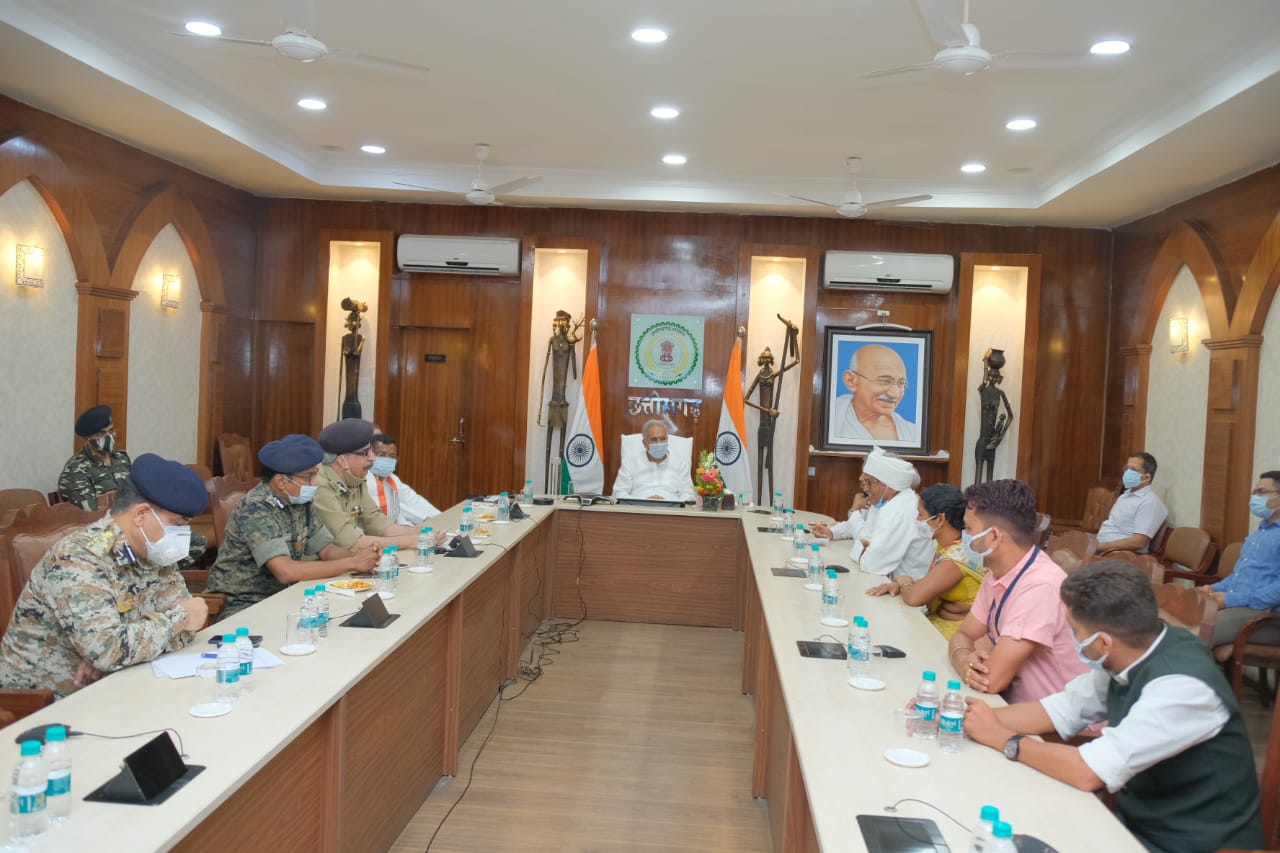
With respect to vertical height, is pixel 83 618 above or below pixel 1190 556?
above

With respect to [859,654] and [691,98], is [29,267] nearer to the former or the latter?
[691,98]

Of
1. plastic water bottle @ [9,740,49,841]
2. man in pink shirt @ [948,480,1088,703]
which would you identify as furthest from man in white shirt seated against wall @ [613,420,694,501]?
plastic water bottle @ [9,740,49,841]

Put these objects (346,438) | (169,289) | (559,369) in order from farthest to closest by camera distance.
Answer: (559,369) < (169,289) < (346,438)

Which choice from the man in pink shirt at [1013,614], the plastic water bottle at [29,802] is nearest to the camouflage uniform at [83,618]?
the plastic water bottle at [29,802]

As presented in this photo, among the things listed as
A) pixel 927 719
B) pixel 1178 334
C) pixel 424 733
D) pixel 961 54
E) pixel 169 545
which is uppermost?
pixel 961 54

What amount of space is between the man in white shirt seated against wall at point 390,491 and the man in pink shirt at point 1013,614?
2.86 m

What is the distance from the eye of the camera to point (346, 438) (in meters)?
4.14

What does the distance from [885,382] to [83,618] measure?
7355mm

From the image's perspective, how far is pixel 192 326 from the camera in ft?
25.5

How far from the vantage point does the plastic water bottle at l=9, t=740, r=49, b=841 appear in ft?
4.95

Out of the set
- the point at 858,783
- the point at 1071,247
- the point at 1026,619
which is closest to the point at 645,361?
the point at 1071,247

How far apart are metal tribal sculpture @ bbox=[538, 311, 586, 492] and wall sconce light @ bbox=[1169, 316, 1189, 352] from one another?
16.1ft

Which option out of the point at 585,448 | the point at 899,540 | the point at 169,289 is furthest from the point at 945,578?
the point at 169,289

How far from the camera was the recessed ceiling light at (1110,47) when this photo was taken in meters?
4.57
